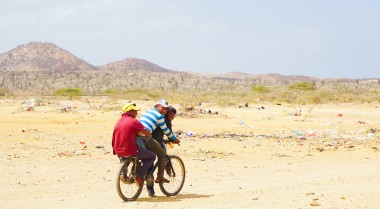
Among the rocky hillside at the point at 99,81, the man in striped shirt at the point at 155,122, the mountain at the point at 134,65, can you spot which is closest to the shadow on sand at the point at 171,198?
the man in striped shirt at the point at 155,122

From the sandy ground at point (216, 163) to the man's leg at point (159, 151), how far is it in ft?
1.52

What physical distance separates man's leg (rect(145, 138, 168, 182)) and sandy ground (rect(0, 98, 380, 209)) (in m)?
0.46

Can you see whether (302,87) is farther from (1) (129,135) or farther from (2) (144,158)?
(1) (129,135)

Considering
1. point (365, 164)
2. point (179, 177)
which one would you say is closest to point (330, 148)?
point (365, 164)

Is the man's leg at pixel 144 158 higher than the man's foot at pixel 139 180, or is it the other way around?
the man's leg at pixel 144 158

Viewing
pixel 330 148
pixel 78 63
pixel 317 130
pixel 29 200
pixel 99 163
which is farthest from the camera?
pixel 78 63

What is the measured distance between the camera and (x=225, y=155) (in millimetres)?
17625

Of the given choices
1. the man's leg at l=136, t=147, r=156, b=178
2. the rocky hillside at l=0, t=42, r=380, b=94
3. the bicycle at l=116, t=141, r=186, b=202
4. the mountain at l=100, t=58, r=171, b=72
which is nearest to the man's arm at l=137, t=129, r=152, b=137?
the man's leg at l=136, t=147, r=156, b=178

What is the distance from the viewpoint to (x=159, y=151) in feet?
34.0

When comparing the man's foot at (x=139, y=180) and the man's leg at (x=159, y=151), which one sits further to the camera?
the man's leg at (x=159, y=151)

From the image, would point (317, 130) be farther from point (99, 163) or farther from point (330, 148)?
point (99, 163)

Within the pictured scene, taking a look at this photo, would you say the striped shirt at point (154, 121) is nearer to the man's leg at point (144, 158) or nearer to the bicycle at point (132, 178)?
the man's leg at point (144, 158)

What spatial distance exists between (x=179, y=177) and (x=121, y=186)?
1.41 metres

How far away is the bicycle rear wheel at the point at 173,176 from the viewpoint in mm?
10758
